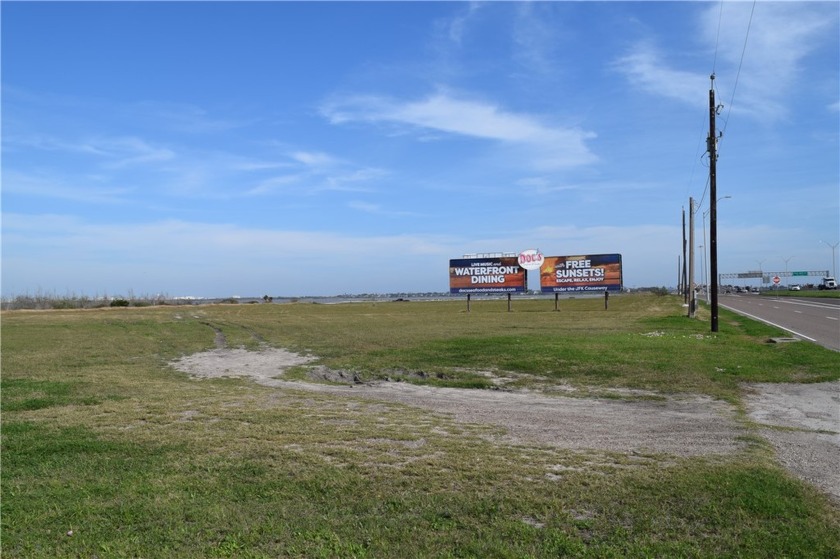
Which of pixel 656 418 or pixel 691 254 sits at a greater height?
pixel 691 254

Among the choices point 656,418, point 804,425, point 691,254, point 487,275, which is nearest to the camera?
point 804,425

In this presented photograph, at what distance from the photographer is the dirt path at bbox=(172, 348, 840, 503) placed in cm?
759

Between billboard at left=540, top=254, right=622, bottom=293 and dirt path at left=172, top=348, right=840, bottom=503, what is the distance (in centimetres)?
4153

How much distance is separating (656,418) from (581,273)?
4604 centimetres

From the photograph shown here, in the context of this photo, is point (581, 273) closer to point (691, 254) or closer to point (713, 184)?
point (691, 254)

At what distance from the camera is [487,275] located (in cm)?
5631

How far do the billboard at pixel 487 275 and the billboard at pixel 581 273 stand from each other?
7.17ft

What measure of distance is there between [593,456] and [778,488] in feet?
6.04

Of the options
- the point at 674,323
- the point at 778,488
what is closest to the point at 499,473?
the point at 778,488

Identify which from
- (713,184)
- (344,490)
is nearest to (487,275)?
(713,184)

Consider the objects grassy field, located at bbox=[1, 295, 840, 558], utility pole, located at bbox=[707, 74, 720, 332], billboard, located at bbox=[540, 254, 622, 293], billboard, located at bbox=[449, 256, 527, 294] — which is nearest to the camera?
grassy field, located at bbox=[1, 295, 840, 558]

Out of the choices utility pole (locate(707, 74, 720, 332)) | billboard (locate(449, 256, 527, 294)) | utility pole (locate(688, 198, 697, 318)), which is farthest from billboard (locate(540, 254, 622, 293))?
utility pole (locate(707, 74, 720, 332))

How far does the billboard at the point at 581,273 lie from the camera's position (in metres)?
54.3

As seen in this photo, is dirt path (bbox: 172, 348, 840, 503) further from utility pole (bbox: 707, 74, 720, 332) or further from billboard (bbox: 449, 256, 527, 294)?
billboard (bbox: 449, 256, 527, 294)
